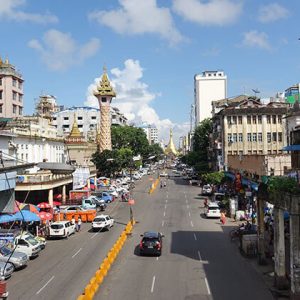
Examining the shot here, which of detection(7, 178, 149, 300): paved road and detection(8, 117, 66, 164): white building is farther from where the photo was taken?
detection(8, 117, 66, 164): white building

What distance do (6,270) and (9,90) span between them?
51.0 m

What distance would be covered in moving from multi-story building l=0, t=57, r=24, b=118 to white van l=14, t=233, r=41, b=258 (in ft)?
144

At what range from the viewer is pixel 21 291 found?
68.9ft

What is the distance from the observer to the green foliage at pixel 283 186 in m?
18.4

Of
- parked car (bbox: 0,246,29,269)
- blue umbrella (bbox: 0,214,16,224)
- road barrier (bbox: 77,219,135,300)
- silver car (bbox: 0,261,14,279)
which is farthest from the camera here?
blue umbrella (bbox: 0,214,16,224)

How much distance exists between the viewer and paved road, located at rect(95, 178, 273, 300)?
20.6 m

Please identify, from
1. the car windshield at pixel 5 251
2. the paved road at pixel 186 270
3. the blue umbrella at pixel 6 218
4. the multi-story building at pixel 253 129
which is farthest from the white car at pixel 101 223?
the multi-story building at pixel 253 129

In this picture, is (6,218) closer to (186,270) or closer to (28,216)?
(28,216)

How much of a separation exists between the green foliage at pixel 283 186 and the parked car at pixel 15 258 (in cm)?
1384

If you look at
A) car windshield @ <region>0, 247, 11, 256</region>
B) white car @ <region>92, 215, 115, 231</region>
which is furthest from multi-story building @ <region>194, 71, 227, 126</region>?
car windshield @ <region>0, 247, 11, 256</region>

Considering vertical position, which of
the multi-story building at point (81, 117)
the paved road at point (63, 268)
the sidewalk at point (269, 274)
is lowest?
the sidewalk at point (269, 274)

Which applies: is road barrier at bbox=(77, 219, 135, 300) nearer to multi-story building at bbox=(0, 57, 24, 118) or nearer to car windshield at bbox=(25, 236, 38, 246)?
car windshield at bbox=(25, 236, 38, 246)

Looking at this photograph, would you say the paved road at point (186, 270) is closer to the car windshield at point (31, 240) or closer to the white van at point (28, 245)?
the white van at point (28, 245)

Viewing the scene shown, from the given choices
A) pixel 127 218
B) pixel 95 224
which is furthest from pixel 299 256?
pixel 127 218
